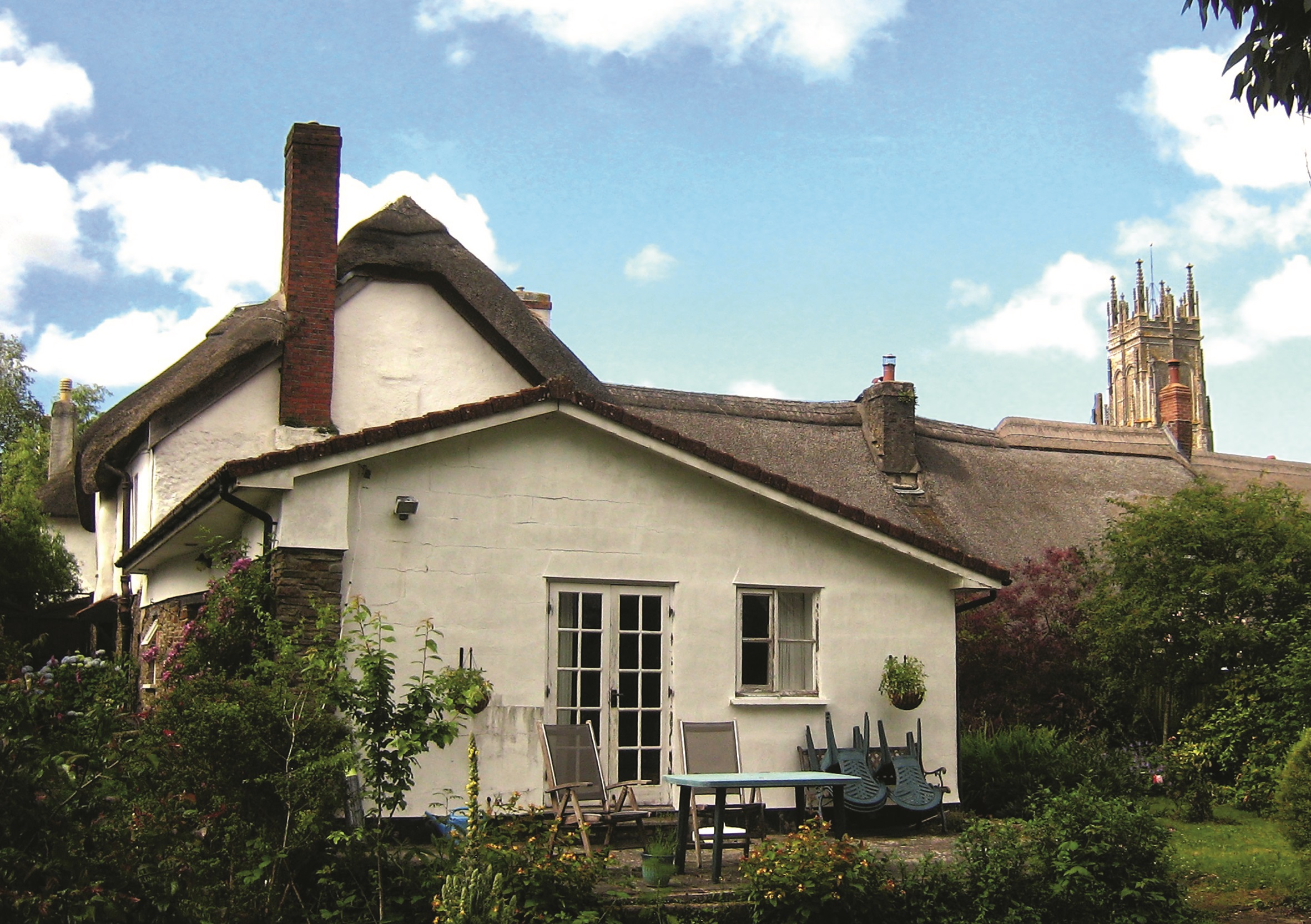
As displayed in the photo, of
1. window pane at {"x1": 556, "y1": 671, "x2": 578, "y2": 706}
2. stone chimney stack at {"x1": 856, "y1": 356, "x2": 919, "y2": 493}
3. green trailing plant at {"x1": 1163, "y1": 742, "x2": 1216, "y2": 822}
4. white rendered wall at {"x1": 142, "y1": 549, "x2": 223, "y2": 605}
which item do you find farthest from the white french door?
stone chimney stack at {"x1": 856, "y1": 356, "x2": 919, "y2": 493}

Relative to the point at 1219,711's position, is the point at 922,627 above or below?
above

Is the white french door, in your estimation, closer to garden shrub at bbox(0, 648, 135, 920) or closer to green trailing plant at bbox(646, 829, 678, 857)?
green trailing plant at bbox(646, 829, 678, 857)

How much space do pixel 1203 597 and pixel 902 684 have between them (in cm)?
567

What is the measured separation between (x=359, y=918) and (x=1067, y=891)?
4.51 meters

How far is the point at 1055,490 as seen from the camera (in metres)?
25.3

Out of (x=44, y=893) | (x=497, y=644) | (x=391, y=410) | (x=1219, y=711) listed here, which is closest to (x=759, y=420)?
(x=391, y=410)

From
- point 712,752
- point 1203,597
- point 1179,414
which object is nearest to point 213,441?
point 712,752

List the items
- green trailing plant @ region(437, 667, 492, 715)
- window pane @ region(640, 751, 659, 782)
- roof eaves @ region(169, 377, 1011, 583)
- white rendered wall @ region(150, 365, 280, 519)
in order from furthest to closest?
white rendered wall @ region(150, 365, 280, 519) → window pane @ region(640, 751, 659, 782) → roof eaves @ region(169, 377, 1011, 583) → green trailing plant @ region(437, 667, 492, 715)

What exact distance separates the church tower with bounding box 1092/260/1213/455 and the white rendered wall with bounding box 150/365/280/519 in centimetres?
7773

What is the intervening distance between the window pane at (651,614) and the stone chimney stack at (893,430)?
1300 cm

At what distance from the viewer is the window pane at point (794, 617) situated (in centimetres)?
1178

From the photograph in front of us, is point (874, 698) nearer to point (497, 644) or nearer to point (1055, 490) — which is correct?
point (497, 644)

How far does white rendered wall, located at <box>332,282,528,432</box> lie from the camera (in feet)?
53.6

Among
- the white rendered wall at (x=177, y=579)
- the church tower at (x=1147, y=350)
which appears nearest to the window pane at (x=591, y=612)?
the white rendered wall at (x=177, y=579)
